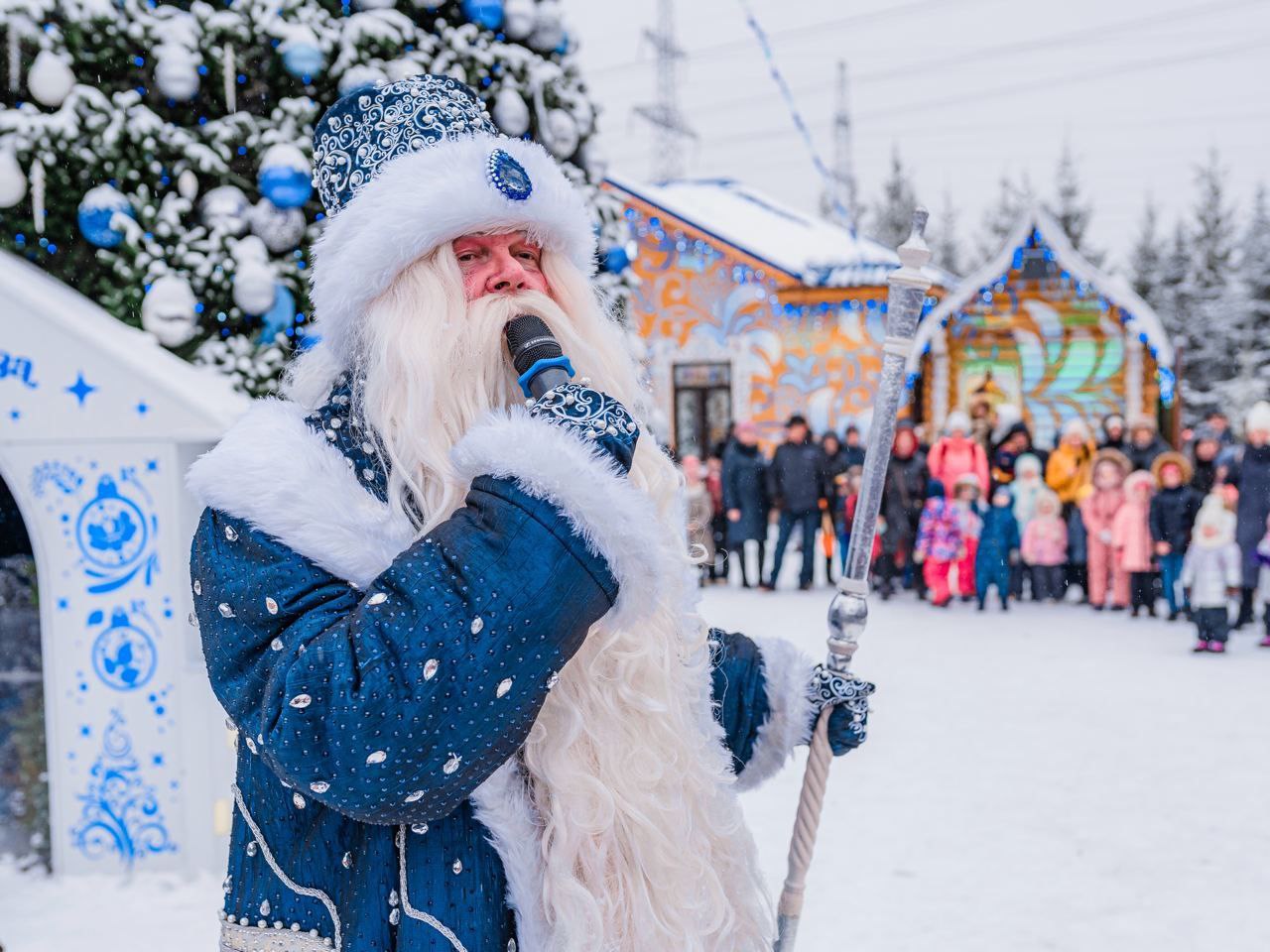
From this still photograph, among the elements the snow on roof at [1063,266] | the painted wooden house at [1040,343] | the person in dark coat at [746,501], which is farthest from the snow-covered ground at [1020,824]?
the painted wooden house at [1040,343]

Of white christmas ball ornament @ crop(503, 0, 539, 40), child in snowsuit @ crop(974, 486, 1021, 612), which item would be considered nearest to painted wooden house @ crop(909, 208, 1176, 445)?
child in snowsuit @ crop(974, 486, 1021, 612)

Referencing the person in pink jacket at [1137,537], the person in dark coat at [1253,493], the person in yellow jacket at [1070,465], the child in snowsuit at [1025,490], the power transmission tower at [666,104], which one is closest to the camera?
the person in dark coat at [1253,493]

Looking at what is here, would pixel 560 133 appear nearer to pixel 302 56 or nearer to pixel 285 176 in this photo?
pixel 302 56

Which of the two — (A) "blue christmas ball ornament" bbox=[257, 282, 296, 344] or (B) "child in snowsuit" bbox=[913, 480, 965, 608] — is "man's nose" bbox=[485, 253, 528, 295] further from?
(B) "child in snowsuit" bbox=[913, 480, 965, 608]

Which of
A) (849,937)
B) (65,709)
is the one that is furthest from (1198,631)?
(65,709)

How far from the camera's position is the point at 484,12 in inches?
159

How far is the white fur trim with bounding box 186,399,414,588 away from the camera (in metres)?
1.19

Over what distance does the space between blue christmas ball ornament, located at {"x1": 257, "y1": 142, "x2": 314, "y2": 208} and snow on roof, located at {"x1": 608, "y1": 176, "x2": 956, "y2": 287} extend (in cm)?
1040

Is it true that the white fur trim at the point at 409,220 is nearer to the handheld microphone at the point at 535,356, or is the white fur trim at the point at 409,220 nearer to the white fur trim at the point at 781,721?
the handheld microphone at the point at 535,356

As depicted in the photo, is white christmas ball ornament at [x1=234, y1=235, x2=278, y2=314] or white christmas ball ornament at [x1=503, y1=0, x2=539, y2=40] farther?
white christmas ball ornament at [x1=503, y1=0, x2=539, y2=40]

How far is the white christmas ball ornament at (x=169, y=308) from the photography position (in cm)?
366

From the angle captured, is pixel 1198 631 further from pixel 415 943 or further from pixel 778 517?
pixel 415 943

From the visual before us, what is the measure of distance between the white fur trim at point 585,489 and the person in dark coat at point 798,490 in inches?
371

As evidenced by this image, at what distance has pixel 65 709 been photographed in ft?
12.1
